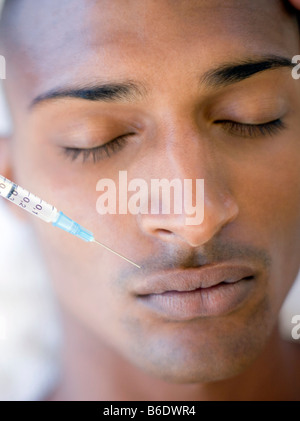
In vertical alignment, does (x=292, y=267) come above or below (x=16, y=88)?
below

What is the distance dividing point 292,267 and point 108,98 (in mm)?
487

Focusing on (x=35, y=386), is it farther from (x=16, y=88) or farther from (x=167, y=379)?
(x=16, y=88)

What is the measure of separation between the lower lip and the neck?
7.8 inches

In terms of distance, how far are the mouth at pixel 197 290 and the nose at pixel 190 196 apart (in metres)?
0.06

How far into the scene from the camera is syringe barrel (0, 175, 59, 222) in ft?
3.17

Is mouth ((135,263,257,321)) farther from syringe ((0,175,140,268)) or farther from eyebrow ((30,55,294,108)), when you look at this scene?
eyebrow ((30,55,294,108))

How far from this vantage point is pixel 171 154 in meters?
0.91

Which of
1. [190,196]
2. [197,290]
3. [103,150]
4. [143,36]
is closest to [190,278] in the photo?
[197,290]

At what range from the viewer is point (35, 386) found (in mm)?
1418

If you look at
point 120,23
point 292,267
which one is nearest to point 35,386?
point 292,267

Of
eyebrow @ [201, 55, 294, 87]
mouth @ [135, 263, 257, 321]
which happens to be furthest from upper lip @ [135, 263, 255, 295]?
eyebrow @ [201, 55, 294, 87]

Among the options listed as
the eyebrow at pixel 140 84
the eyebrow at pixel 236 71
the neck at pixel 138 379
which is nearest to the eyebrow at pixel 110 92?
the eyebrow at pixel 140 84

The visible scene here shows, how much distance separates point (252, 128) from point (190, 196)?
0.18 m

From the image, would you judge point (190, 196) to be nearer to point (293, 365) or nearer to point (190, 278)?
point (190, 278)
